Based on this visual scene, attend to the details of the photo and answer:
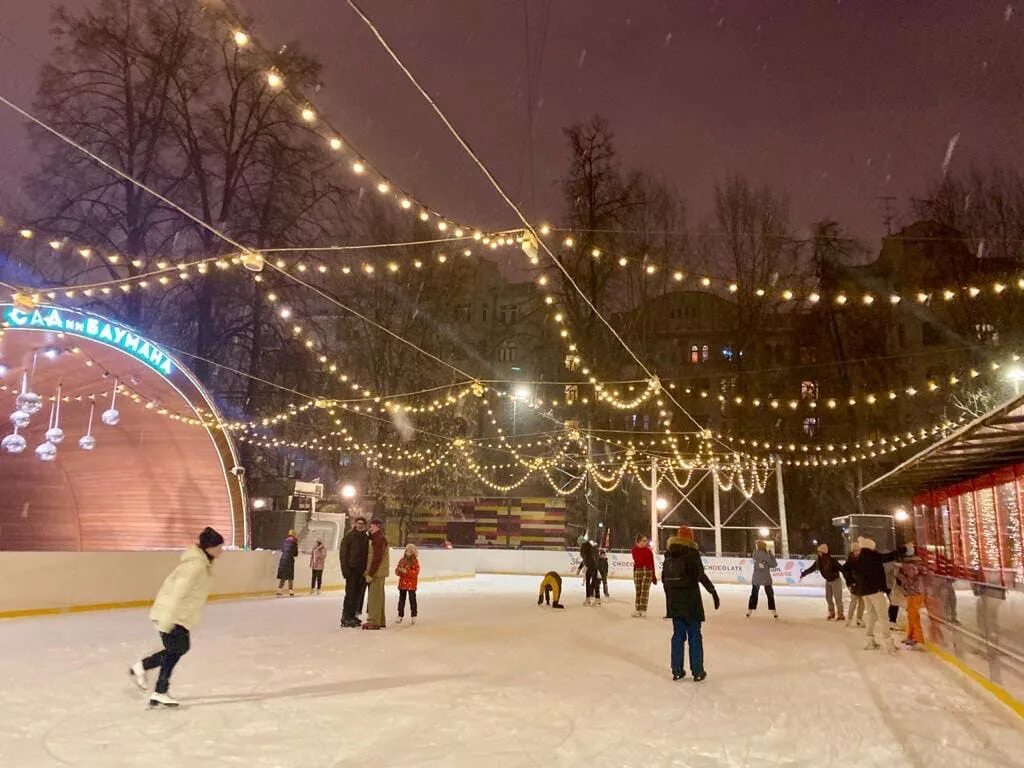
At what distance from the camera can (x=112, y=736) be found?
4457 mm

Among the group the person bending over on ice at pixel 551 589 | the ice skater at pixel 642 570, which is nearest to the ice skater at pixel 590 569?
the person bending over on ice at pixel 551 589

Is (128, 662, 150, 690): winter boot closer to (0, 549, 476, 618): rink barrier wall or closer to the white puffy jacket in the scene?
the white puffy jacket

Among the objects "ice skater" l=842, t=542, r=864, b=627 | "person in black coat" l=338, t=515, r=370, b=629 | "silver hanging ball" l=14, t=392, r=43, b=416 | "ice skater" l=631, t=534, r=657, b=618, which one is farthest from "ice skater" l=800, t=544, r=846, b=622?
"silver hanging ball" l=14, t=392, r=43, b=416

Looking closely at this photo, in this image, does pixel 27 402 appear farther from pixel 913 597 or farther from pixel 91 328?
pixel 913 597

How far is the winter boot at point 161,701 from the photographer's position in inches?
200

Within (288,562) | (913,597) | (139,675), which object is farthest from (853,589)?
(288,562)

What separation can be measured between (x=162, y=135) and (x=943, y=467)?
21.5m

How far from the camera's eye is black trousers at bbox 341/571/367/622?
1009 cm

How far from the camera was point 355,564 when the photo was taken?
33.0 feet

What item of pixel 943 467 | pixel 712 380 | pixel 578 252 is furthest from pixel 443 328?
pixel 943 467

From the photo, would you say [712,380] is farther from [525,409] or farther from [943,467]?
[943,467]

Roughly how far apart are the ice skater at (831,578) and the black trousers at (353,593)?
7127 mm

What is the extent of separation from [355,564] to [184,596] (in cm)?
506

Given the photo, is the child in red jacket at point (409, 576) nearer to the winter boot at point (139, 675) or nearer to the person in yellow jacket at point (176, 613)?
the winter boot at point (139, 675)
